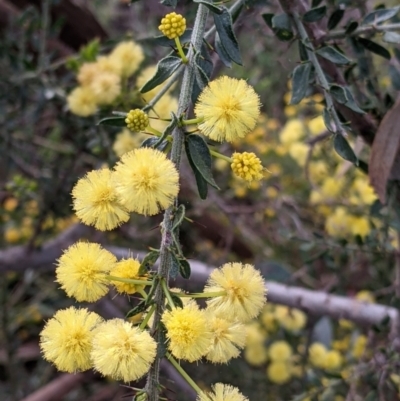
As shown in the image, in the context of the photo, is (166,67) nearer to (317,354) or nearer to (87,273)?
(87,273)

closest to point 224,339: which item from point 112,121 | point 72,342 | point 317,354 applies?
point 72,342

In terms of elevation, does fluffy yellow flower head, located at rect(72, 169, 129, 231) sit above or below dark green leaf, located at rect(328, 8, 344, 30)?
below

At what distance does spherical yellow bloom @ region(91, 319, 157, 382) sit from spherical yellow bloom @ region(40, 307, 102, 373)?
0.03 m

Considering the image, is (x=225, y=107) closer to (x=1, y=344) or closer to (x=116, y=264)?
(x=116, y=264)

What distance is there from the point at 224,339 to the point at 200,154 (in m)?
0.19

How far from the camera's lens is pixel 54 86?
132cm

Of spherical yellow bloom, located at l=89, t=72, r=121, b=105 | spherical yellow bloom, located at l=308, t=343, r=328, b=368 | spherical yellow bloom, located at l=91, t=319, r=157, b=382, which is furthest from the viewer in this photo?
spherical yellow bloom, located at l=308, t=343, r=328, b=368

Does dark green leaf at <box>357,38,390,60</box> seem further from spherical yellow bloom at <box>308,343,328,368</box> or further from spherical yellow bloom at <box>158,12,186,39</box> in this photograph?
spherical yellow bloom at <box>308,343,328,368</box>

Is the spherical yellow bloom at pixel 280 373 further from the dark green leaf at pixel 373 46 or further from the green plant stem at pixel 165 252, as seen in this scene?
the green plant stem at pixel 165 252

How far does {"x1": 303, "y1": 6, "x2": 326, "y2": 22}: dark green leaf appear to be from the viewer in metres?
0.75

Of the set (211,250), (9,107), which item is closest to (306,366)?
(211,250)

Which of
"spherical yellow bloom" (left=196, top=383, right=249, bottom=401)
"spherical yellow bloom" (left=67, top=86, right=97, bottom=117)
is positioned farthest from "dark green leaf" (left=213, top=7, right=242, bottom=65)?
"spherical yellow bloom" (left=67, top=86, right=97, bottom=117)

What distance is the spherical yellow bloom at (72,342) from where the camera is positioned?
1.77 ft

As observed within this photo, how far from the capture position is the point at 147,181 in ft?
1.63
